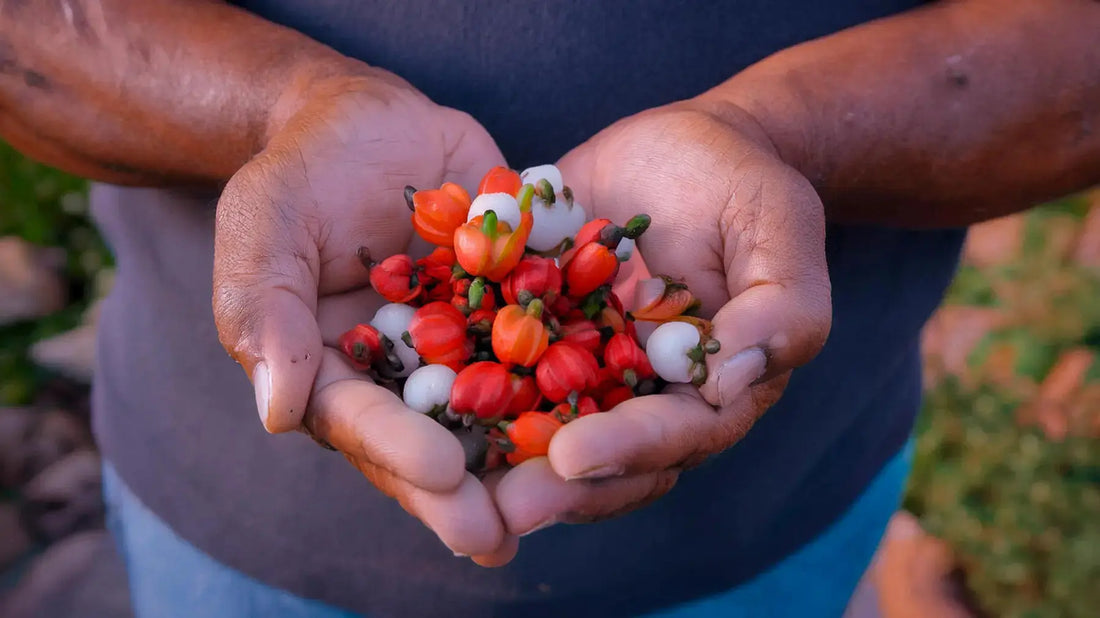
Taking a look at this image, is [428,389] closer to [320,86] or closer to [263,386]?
[263,386]

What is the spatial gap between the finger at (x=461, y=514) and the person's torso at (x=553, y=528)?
1.32 feet

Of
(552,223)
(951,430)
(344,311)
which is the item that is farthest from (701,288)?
(951,430)

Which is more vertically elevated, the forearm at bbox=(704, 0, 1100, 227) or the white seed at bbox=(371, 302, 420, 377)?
the forearm at bbox=(704, 0, 1100, 227)

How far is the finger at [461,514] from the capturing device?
854mm

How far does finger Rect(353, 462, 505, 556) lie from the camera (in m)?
0.85

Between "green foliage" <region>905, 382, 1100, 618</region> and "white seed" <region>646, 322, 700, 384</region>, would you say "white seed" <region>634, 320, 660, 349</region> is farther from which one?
"green foliage" <region>905, 382, 1100, 618</region>

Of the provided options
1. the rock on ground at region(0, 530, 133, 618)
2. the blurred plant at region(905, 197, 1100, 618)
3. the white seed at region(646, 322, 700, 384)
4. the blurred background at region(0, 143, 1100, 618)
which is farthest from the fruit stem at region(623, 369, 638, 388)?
the rock on ground at region(0, 530, 133, 618)

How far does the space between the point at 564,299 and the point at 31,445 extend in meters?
2.14

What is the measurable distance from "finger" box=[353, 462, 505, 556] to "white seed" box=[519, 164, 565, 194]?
39cm

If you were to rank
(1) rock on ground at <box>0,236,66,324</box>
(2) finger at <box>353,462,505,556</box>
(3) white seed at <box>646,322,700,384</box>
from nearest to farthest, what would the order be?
(2) finger at <box>353,462,505,556</box>
(3) white seed at <box>646,322,700,384</box>
(1) rock on ground at <box>0,236,66,324</box>

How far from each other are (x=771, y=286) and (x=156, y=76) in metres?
0.78

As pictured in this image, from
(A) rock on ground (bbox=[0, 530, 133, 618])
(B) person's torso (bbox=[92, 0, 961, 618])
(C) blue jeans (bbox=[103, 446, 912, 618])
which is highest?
(B) person's torso (bbox=[92, 0, 961, 618])

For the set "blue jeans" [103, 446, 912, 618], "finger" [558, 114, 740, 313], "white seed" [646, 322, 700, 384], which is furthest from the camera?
"blue jeans" [103, 446, 912, 618]

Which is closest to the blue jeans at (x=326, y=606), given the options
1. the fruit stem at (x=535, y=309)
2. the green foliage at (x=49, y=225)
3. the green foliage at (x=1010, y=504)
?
the fruit stem at (x=535, y=309)
